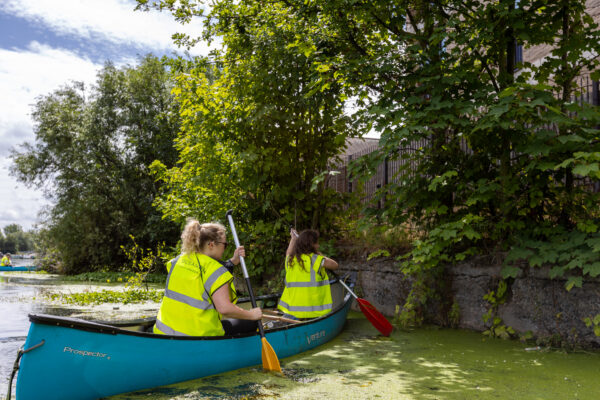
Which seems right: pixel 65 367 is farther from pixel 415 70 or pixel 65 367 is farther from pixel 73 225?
pixel 73 225

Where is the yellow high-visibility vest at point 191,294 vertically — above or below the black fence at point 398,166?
below

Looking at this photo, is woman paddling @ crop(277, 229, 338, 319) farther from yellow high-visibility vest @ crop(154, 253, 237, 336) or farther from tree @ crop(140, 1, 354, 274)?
tree @ crop(140, 1, 354, 274)

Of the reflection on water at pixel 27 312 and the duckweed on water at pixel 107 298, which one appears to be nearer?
the reflection on water at pixel 27 312

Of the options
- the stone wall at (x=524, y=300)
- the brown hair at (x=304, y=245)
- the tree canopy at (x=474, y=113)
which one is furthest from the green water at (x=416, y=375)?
the brown hair at (x=304, y=245)

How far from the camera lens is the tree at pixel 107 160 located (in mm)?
20812

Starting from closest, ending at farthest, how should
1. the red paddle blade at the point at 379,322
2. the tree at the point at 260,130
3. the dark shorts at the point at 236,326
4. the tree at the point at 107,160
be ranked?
the dark shorts at the point at 236,326 → the red paddle blade at the point at 379,322 → the tree at the point at 260,130 → the tree at the point at 107,160

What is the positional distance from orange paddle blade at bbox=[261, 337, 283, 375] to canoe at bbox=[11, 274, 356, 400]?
191mm

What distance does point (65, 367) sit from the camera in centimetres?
352

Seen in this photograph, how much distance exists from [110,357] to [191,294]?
2.67 ft

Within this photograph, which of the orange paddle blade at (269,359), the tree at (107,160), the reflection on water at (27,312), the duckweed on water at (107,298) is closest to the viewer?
the orange paddle blade at (269,359)

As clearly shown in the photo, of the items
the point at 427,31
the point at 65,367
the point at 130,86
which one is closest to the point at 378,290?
the point at 427,31

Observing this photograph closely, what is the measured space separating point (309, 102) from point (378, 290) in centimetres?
346

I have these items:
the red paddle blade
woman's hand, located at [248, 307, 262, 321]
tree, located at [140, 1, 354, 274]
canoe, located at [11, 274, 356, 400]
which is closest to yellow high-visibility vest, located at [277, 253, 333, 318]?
the red paddle blade

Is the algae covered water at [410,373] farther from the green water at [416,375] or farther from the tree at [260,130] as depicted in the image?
the tree at [260,130]
